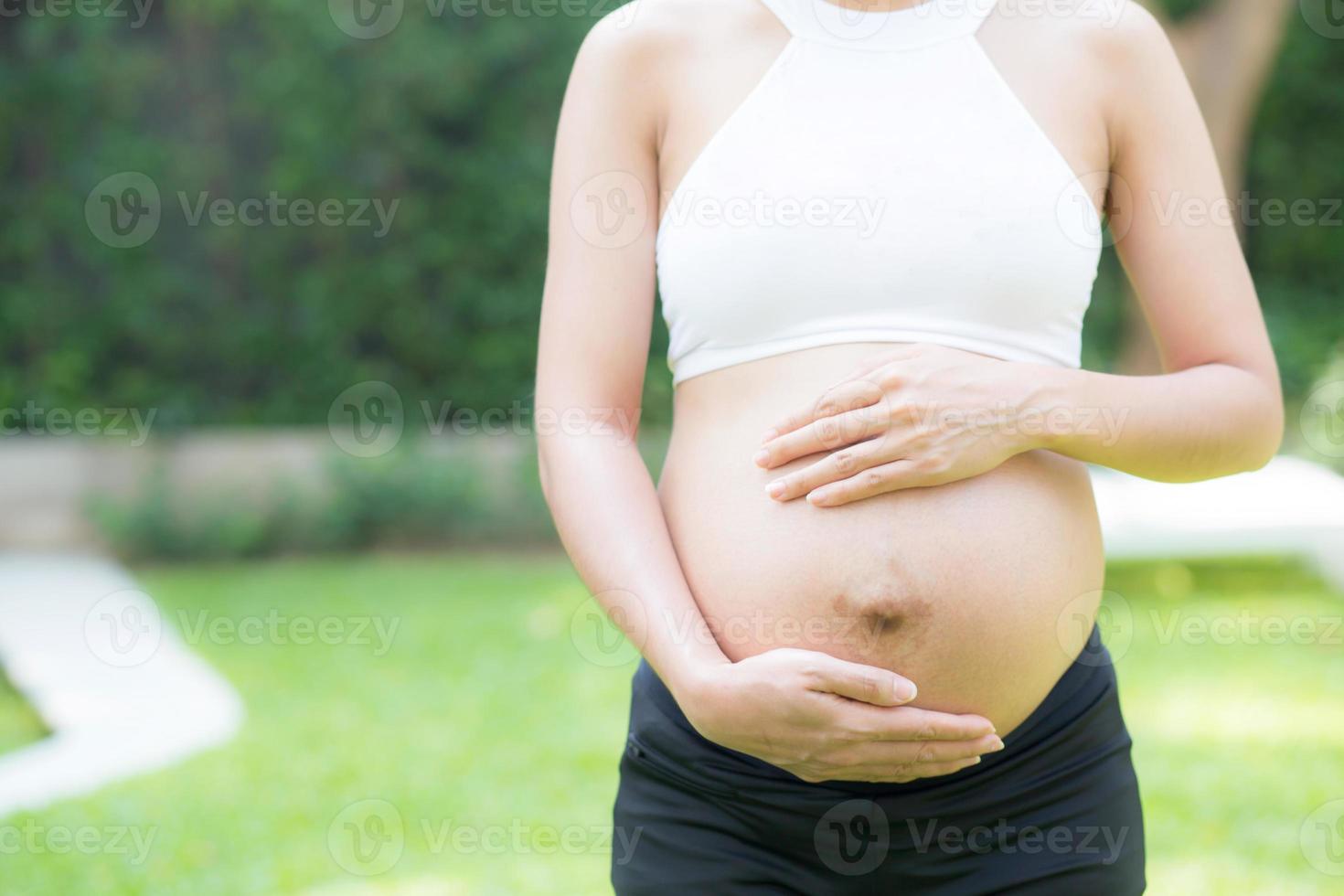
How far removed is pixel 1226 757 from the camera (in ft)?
14.0

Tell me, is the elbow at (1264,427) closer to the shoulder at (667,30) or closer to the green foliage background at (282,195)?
the shoulder at (667,30)

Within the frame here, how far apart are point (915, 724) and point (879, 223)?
527 millimetres

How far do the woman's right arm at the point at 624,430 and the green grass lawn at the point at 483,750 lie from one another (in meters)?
2.29

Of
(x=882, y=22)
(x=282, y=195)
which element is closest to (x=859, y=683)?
(x=882, y=22)

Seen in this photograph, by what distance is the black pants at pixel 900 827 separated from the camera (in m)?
1.37

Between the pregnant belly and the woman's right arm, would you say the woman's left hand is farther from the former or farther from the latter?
the woman's right arm

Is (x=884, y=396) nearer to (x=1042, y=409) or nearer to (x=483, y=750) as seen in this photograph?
(x=1042, y=409)

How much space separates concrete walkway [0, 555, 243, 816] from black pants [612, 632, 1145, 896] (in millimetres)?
3051

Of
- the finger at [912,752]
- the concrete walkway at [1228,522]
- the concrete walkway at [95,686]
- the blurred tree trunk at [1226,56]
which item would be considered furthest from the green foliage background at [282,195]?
the finger at [912,752]

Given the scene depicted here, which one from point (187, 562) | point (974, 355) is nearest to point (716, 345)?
point (974, 355)

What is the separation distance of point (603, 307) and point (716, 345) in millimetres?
132

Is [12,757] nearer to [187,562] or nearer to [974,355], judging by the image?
[187,562]

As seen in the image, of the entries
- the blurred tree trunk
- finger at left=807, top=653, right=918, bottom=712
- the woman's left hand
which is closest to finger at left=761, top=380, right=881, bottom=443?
the woman's left hand

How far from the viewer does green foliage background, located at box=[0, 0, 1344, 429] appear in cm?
770
